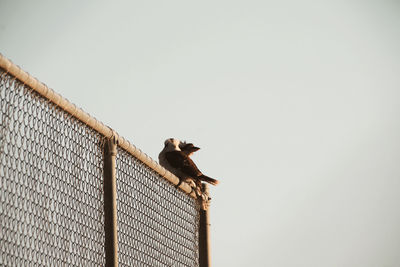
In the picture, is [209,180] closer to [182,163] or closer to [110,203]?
[182,163]

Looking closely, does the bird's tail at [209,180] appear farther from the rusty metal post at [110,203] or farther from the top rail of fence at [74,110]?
the rusty metal post at [110,203]

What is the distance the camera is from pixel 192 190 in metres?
5.67

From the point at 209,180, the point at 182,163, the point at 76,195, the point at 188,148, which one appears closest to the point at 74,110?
the point at 76,195

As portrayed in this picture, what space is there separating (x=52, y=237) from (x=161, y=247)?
145cm

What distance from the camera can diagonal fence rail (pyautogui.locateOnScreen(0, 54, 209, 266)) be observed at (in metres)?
3.27

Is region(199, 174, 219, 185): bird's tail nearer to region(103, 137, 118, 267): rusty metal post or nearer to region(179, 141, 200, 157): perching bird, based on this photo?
region(179, 141, 200, 157): perching bird

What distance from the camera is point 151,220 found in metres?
4.74

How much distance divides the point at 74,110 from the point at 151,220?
1.06m

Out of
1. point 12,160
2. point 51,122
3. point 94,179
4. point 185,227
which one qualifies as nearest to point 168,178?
point 185,227

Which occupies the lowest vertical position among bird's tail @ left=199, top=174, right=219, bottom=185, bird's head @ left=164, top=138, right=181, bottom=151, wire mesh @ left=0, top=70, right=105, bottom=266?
wire mesh @ left=0, top=70, right=105, bottom=266

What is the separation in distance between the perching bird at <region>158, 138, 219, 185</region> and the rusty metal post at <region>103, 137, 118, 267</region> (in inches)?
75.9

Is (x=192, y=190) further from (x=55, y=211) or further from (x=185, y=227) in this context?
(x=55, y=211)

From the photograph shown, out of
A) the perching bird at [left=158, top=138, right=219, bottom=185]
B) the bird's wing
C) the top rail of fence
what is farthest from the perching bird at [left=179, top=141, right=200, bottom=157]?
the top rail of fence

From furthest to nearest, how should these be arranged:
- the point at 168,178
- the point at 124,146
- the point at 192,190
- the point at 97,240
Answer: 1. the point at 192,190
2. the point at 168,178
3. the point at 124,146
4. the point at 97,240
